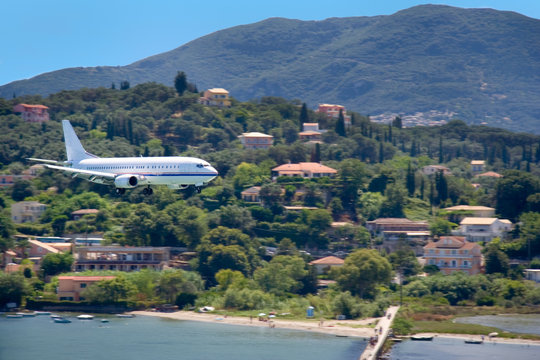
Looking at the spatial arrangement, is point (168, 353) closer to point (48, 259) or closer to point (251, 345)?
point (251, 345)

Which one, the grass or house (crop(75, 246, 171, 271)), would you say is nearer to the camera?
the grass

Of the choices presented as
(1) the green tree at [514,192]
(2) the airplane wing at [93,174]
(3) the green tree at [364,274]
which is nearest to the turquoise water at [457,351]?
(3) the green tree at [364,274]

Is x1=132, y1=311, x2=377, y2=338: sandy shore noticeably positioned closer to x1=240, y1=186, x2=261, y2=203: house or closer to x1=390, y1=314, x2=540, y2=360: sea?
x1=390, y1=314, x2=540, y2=360: sea

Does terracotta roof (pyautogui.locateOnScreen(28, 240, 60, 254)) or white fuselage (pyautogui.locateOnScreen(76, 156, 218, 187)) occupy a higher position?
white fuselage (pyautogui.locateOnScreen(76, 156, 218, 187))

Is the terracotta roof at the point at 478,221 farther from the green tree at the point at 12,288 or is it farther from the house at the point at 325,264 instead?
the green tree at the point at 12,288

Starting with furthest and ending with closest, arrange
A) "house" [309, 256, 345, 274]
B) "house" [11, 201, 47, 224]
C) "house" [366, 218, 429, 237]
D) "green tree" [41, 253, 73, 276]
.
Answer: "house" [11, 201, 47, 224], "house" [366, 218, 429, 237], "house" [309, 256, 345, 274], "green tree" [41, 253, 73, 276]

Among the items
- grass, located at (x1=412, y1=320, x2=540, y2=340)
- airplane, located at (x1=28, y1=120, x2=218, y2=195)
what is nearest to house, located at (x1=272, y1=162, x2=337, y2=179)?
Answer: grass, located at (x1=412, y1=320, x2=540, y2=340)

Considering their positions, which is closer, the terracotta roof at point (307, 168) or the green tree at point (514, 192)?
the green tree at point (514, 192)

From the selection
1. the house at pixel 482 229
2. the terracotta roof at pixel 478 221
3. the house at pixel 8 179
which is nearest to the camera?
the house at pixel 482 229
